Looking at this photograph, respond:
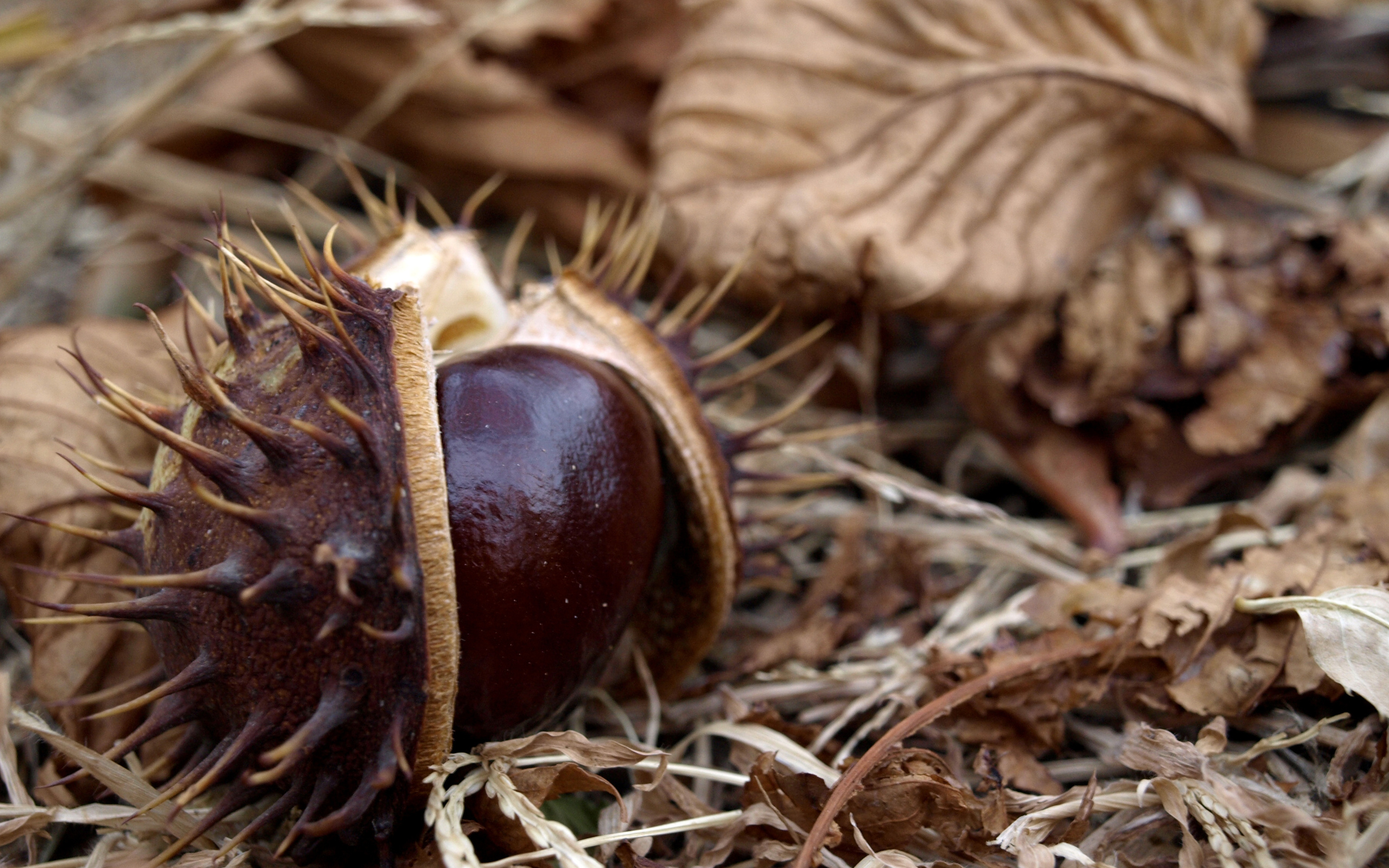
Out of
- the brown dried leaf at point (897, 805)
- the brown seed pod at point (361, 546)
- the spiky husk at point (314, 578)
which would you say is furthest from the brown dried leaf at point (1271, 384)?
the spiky husk at point (314, 578)

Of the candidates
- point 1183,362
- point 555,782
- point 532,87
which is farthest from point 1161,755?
point 532,87

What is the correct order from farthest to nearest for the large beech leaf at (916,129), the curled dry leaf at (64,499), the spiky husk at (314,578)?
the large beech leaf at (916,129) < the curled dry leaf at (64,499) < the spiky husk at (314,578)

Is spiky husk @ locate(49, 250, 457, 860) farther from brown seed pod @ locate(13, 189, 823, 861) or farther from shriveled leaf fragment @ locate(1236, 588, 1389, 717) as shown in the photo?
shriveled leaf fragment @ locate(1236, 588, 1389, 717)

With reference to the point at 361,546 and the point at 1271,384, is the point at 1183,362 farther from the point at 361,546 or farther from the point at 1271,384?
the point at 361,546

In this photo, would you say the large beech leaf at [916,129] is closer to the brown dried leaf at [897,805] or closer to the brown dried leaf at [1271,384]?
the brown dried leaf at [1271,384]

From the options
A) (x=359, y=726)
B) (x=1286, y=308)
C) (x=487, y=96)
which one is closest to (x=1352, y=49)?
(x=1286, y=308)

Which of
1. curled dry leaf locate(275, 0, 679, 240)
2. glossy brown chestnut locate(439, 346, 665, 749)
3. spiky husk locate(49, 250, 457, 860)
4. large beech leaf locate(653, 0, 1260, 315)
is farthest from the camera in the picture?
curled dry leaf locate(275, 0, 679, 240)

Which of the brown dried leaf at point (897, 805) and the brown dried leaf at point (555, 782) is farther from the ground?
the brown dried leaf at point (555, 782)

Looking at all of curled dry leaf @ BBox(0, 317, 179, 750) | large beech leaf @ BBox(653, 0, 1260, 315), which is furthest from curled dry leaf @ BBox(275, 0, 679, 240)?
curled dry leaf @ BBox(0, 317, 179, 750)
